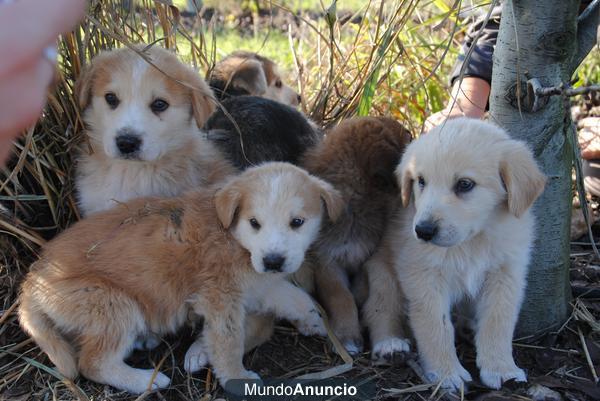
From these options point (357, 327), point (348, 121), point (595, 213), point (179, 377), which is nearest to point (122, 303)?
point (179, 377)

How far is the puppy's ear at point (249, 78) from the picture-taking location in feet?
17.0

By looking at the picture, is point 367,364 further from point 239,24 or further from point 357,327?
point 239,24

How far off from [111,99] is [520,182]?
2.06 meters

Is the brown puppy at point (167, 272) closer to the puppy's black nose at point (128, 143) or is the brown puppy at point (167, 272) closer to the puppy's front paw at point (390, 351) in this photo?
the puppy's black nose at point (128, 143)

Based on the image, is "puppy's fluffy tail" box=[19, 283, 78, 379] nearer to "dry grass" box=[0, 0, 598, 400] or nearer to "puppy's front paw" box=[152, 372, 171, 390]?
"dry grass" box=[0, 0, 598, 400]

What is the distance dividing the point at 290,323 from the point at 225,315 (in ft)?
1.98

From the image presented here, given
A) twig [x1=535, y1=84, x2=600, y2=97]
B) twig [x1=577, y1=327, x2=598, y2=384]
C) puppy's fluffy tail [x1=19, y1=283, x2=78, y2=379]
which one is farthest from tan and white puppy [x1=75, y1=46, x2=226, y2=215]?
twig [x1=577, y1=327, x2=598, y2=384]

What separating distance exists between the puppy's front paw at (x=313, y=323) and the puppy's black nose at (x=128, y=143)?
46.9 inches

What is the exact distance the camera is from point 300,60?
21.9 feet

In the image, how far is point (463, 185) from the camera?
2.89 metres

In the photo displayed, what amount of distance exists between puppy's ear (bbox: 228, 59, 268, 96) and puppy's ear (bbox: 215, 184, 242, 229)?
2.24 m

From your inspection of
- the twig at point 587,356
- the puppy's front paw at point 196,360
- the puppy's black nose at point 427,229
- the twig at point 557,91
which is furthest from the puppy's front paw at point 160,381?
the twig at point 557,91

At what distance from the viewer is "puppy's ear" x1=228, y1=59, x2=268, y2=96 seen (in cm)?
520

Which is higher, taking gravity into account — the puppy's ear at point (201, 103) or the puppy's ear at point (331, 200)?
the puppy's ear at point (201, 103)
